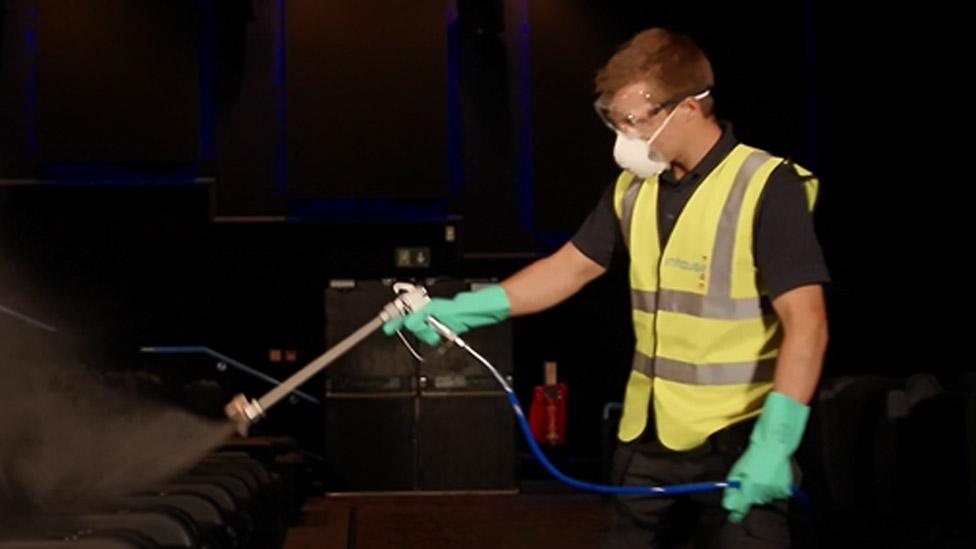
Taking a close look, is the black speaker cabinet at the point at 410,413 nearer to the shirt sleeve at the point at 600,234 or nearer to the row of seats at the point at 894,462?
the row of seats at the point at 894,462

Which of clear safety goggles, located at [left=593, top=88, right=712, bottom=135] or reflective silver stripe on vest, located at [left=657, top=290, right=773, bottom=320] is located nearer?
reflective silver stripe on vest, located at [left=657, top=290, right=773, bottom=320]

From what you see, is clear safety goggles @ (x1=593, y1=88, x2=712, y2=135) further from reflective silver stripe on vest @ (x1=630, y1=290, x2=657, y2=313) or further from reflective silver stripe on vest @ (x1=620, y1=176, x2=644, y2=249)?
reflective silver stripe on vest @ (x1=630, y1=290, x2=657, y2=313)

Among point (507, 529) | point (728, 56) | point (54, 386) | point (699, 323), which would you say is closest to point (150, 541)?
point (699, 323)

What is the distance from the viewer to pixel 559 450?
9227 millimetres

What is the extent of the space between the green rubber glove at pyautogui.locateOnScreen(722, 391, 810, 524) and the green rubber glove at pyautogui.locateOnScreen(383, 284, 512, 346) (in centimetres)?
73

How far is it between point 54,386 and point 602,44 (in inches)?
189

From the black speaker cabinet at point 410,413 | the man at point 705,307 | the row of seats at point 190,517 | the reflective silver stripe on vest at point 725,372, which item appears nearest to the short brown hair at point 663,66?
the man at point 705,307

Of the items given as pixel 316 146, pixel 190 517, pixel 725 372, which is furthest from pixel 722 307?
pixel 316 146

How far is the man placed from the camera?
254cm

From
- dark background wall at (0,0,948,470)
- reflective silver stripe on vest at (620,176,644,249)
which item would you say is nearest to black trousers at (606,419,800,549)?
reflective silver stripe on vest at (620,176,644,249)

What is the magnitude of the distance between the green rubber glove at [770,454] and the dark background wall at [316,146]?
656 cm

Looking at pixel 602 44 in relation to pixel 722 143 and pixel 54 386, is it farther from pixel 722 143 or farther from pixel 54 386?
pixel 722 143

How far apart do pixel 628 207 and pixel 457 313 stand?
43cm

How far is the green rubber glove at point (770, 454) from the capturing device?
2.49m
